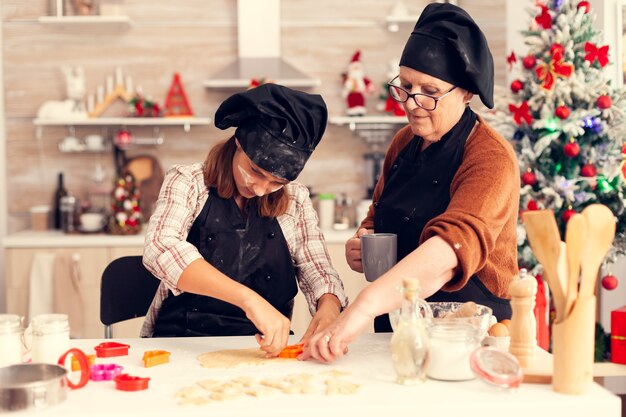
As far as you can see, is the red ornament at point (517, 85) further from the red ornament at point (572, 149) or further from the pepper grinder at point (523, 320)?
the pepper grinder at point (523, 320)

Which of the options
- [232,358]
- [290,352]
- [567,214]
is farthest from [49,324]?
[567,214]

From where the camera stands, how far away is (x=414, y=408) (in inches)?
54.1

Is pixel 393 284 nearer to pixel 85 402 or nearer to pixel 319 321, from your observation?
pixel 319 321

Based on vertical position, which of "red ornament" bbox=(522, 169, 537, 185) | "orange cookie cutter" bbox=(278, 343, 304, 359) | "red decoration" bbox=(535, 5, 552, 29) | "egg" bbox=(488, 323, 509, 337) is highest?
"red decoration" bbox=(535, 5, 552, 29)

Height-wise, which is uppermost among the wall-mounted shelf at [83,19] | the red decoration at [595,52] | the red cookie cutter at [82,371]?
the wall-mounted shelf at [83,19]

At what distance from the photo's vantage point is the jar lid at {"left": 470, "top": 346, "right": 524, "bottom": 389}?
4.72 feet

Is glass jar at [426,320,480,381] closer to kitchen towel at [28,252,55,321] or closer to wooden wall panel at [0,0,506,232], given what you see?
kitchen towel at [28,252,55,321]

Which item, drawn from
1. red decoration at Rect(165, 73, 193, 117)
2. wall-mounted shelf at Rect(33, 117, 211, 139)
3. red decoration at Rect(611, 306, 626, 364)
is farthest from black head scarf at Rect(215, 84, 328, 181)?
red decoration at Rect(165, 73, 193, 117)

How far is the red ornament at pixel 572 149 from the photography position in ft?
11.6

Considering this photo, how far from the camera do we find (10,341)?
1.61 m

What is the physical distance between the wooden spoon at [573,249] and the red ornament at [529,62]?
8.00ft

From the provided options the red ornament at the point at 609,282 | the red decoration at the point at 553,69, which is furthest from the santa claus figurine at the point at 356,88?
the red ornament at the point at 609,282

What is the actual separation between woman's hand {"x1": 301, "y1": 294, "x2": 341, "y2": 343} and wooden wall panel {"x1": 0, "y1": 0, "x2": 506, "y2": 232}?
9.26 feet

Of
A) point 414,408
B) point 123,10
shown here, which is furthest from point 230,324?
point 123,10
